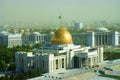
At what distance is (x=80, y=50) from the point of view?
2155 centimetres

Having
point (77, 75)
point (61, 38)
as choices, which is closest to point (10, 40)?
point (61, 38)

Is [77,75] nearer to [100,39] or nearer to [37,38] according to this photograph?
[100,39]

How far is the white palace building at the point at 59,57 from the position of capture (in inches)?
748

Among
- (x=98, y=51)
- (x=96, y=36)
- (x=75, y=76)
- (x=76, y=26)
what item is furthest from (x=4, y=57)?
(x=76, y=26)

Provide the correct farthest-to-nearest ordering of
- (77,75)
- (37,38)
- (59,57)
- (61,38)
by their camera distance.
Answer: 1. (37,38)
2. (61,38)
3. (59,57)
4. (77,75)

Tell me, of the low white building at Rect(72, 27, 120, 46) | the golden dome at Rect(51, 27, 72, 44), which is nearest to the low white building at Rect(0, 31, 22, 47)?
the low white building at Rect(72, 27, 120, 46)

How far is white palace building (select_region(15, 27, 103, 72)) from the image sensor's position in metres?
19.0

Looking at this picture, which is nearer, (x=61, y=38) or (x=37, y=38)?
(x=61, y=38)

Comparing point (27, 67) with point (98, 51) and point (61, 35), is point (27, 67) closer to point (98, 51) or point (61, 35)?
point (61, 35)

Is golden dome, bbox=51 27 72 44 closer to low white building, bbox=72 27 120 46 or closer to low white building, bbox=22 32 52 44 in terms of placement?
low white building, bbox=72 27 120 46

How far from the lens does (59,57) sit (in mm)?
19500

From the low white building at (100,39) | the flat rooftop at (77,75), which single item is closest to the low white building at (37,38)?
the low white building at (100,39)

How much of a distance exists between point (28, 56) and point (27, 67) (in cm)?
68

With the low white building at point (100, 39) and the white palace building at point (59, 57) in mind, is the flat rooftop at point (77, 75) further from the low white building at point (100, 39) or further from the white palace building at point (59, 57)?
the low white building at point (100, 39)
